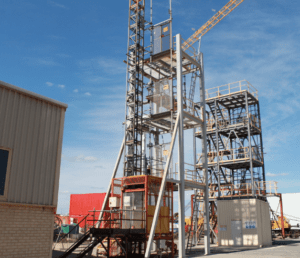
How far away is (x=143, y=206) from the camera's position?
19156 millimetres

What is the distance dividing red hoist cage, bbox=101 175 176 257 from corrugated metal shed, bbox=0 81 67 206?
6.42 m

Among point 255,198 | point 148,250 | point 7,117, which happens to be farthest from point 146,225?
point 255,198

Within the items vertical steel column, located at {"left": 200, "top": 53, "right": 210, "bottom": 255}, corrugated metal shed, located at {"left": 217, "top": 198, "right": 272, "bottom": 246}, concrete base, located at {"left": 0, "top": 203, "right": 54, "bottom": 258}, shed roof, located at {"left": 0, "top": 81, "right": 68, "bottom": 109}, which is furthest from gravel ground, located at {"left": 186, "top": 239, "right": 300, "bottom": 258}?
shed roof, located at {"left": 0, "top": 81, "right": 68, "bottom": 109}

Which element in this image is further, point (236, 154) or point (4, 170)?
point (236, 154)

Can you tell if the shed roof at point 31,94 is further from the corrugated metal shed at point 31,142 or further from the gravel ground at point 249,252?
the gravel ground at point 249,252

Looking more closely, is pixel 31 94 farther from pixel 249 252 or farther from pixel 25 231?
pixel 249 252

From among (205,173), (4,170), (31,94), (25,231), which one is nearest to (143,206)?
(205,173)

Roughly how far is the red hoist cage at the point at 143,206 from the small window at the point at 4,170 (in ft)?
25.8

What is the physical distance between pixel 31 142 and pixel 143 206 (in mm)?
8668

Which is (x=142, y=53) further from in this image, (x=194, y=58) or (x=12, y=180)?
(x=12, y=180)

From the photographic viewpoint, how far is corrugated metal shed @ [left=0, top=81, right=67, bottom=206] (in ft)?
39.3

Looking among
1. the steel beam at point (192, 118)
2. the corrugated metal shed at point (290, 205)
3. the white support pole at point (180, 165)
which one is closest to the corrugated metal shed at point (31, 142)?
the white support pole at point (180, 165)

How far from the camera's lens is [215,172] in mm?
37750

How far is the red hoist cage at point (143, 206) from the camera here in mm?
18714
